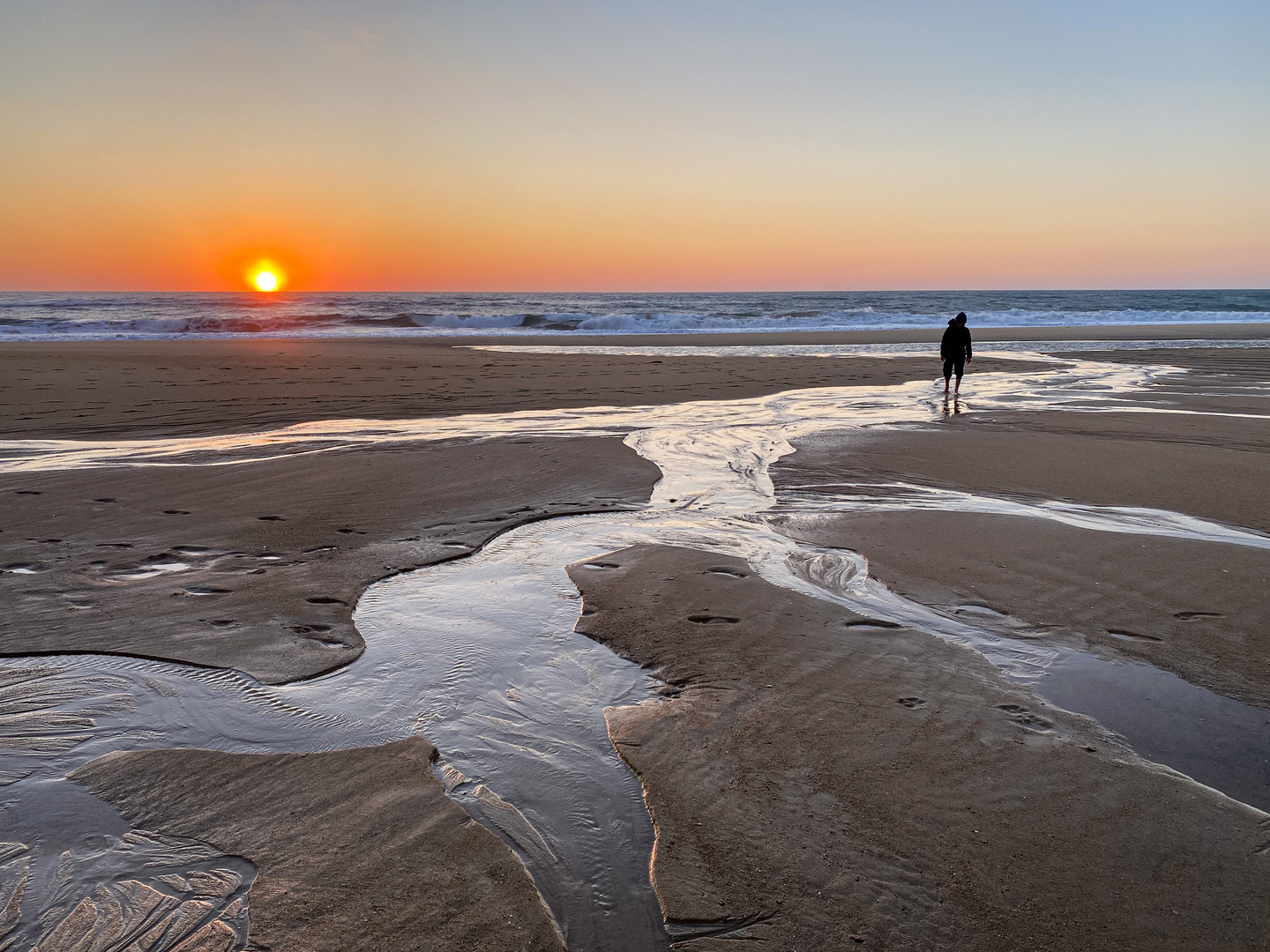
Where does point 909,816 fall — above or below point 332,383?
below

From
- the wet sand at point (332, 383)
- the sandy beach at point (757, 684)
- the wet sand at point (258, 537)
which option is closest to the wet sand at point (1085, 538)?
Result: the sandy beach at point (757, 684)

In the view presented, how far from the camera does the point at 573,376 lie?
615 inches

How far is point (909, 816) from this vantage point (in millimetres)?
2340

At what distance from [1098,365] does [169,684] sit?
20122 mm

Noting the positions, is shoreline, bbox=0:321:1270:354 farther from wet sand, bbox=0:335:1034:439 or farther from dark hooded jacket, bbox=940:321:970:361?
dark hooded jacket, bbox=940:321:970:361

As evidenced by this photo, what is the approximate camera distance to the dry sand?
1.94m

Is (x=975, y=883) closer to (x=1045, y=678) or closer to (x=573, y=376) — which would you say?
(x=1045, y=678)

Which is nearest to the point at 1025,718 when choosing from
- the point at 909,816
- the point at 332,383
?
the point at 909,816

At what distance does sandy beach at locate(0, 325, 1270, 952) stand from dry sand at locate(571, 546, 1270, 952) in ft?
0.03

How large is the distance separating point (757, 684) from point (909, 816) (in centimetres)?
92

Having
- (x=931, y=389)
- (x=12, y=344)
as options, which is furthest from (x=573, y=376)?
(x=12, y=344)

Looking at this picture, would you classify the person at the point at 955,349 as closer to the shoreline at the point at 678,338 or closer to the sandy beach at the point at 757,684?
the sandy beach at the point at 757,684

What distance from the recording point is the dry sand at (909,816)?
6.37 feet

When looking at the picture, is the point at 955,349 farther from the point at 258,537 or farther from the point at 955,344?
the point at 258,537
